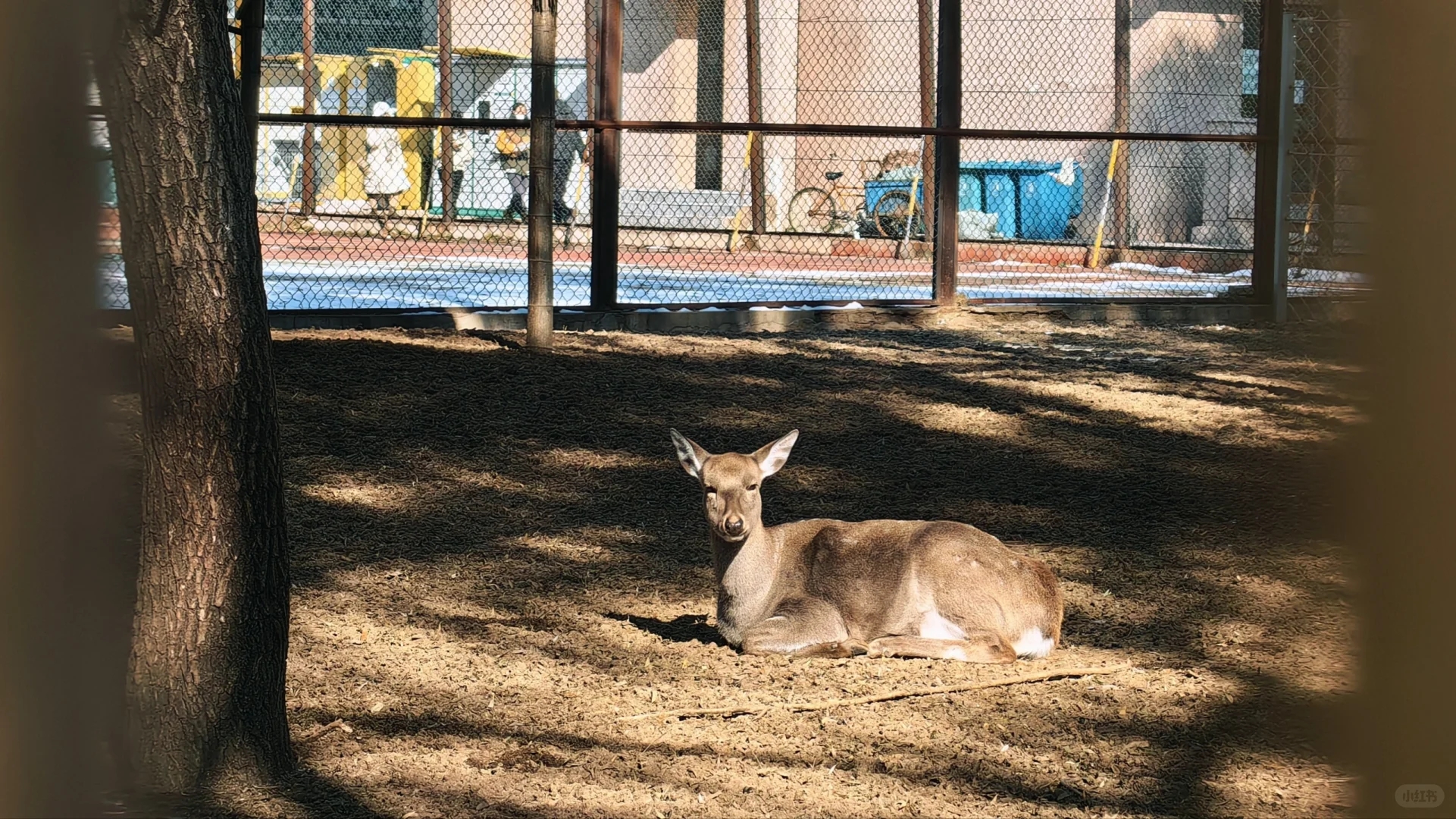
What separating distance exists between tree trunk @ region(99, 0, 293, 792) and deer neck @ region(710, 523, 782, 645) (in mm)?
1904

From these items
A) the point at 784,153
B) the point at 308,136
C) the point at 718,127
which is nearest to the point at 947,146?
the point at 718,127

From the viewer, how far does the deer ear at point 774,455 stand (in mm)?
5375

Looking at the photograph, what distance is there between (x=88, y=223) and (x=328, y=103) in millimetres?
22905

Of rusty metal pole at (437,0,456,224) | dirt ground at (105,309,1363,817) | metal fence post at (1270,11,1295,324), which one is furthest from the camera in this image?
rusty metal pole at (437,0,456,224)

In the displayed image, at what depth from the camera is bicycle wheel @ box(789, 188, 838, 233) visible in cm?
1977

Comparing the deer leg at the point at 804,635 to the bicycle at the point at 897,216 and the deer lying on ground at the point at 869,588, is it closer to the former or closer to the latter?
the deer lying on ground at the point at 869,588

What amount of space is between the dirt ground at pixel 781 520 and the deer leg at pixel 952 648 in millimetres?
109

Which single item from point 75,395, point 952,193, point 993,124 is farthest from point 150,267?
point 993,124

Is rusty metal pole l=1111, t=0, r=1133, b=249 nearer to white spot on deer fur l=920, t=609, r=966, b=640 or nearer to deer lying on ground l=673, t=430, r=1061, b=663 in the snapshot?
deer lying on ground l=673, t=430, r=1061, b=663

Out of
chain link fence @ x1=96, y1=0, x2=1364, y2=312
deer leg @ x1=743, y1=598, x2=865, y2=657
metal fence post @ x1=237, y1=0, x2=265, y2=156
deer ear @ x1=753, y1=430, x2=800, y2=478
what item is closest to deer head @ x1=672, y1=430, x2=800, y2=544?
deer ear @ x1=753, y1=430, x2=800, y2=478

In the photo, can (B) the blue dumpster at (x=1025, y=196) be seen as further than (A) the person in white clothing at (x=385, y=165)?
Yes

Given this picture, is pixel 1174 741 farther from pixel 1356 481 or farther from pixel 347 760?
pixel 1356 481

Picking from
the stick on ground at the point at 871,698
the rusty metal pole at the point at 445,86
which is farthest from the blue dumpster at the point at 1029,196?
the stick on ground at the point at 871,698

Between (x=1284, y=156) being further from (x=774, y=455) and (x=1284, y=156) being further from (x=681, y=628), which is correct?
(x=681, y=628)
